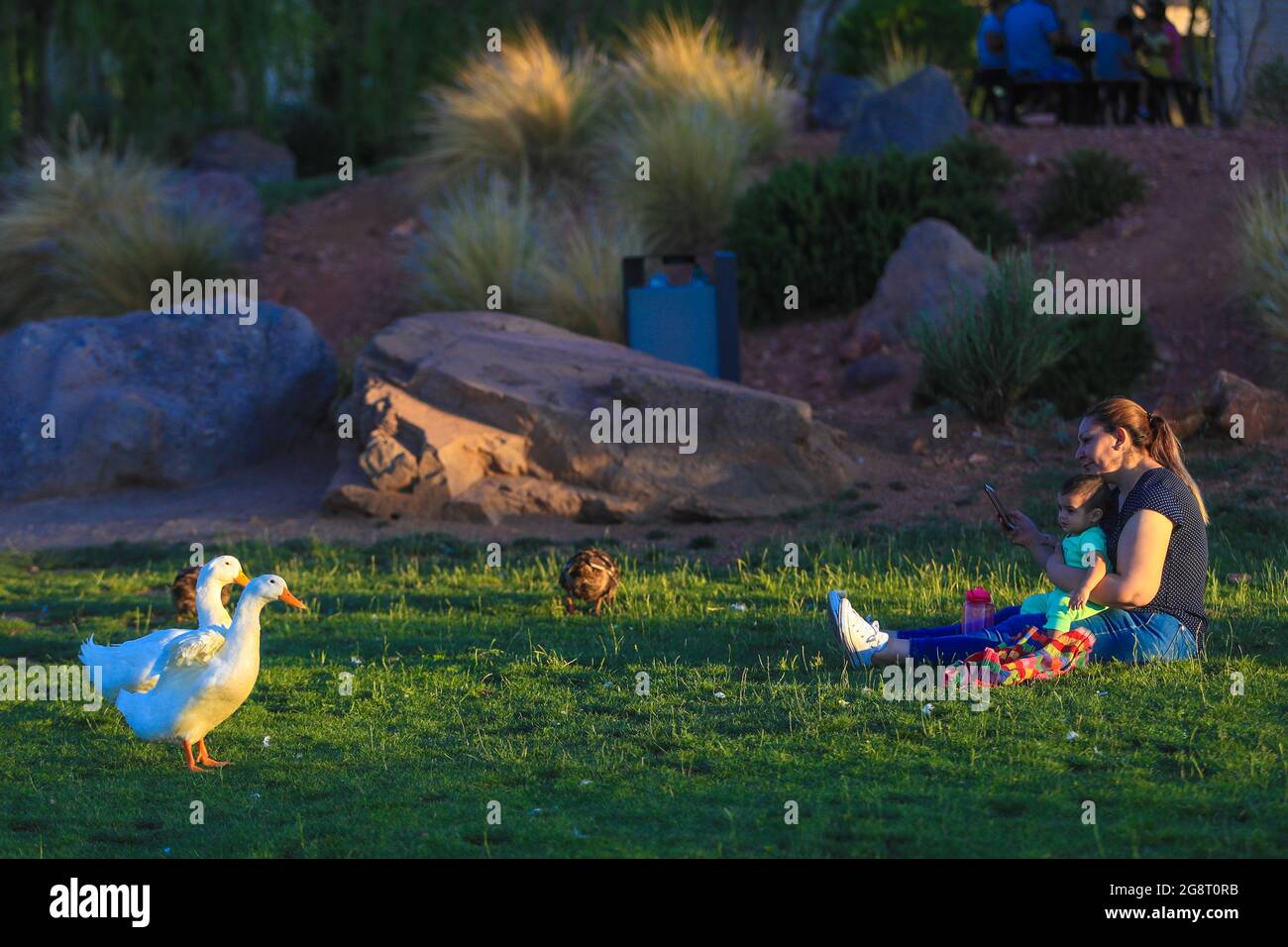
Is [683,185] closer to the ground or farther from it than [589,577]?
farther from it

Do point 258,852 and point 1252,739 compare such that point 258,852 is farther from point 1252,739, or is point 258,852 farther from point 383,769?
point 1252,739

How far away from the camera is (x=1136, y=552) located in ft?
21.1

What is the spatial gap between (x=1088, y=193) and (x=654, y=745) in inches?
479

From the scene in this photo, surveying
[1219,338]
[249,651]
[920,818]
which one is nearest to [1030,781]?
[920,818]

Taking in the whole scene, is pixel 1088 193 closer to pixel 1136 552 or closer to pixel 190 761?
pixel 1136 552

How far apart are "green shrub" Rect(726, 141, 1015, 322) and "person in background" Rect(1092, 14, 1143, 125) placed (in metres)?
4.19

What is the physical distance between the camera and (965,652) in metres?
6.89

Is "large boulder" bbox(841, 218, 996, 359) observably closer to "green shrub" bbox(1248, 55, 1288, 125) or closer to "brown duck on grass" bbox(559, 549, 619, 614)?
"green shrub" bbox(1248, 55, 1288, 125)

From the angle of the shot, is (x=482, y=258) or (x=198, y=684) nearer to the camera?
(x=198, y=684)

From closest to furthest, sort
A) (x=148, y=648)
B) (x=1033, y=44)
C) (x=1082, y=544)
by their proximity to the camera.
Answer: (x=148, y=648) → (x=1082, y=544) → (x=1033, y=44)

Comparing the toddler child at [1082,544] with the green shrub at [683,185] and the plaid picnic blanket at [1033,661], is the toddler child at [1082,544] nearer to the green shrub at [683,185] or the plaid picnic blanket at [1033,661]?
the plaid picnic blanket at [1033,661]

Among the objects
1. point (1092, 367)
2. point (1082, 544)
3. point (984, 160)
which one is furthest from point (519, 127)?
point (1082, 544)

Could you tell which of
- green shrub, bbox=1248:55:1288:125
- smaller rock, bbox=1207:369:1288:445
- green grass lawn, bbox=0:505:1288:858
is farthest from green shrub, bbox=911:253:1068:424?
green shrub, bbox=1248:55:1288:125

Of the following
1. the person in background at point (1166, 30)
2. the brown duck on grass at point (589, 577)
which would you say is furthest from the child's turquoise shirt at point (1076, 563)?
the person in background at point (1166, 30)
